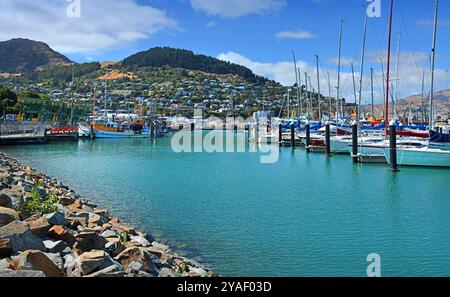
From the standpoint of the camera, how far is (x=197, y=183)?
90.2 ft

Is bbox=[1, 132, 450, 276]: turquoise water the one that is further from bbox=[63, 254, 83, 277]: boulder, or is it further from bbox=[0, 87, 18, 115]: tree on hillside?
bbox=[0, 87, 18, 115]: tree on hillside

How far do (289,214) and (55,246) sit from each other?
11.1 metres

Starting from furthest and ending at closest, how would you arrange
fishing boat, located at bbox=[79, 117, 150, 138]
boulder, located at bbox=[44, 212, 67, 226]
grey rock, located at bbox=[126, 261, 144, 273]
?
1. fishing boat, located at bbox=[79, 117, 150, 138]
2. boulder, located at bbox=[44, 212, 67, 226]
3. grey rock, located at bbox=[126, 261, 144, 273]

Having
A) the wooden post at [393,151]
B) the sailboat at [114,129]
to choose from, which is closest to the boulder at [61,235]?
the wooden post at [393,151]

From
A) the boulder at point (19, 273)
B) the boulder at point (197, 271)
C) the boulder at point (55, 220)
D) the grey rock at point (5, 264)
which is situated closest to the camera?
the boulder at point (19, 273)

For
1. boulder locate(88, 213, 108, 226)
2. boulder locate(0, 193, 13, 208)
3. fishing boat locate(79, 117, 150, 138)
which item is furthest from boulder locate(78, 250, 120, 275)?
fishing boat locate(79, 117, 150, 138)

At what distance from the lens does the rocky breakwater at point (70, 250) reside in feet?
24.1

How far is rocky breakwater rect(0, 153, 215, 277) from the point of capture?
7.33 metres

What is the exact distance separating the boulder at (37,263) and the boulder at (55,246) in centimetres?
114

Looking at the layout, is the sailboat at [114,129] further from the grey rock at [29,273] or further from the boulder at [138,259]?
the grey rock at [29,273]
